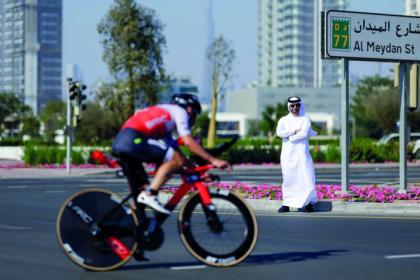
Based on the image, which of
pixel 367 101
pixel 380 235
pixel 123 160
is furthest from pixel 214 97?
pixel 123 160

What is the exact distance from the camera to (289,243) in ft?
37.1

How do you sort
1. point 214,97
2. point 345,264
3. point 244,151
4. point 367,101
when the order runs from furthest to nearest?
point 367,101 < point 214,97 < point 244,151 < point 345,264

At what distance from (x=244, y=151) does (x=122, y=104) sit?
33.7 ft

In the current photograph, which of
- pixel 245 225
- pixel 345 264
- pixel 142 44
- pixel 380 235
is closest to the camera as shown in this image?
pixel 245 225

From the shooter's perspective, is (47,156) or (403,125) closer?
(403,125)

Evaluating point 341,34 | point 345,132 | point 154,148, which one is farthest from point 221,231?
point 341,34

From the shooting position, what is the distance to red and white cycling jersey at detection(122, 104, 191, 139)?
28.2 ft

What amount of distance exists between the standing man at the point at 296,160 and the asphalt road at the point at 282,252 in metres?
0.33

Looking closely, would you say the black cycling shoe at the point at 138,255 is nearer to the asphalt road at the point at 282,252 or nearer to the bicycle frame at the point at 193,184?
the asphalt road at the point at 282,252

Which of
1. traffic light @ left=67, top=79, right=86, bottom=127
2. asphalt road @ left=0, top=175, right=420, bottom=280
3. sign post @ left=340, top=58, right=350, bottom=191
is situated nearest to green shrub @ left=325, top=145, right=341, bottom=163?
traffic light @ left=67, top=79, right=86, bottom=127

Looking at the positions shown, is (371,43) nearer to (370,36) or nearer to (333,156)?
(370,36)

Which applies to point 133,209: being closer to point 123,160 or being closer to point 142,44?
point 123,160

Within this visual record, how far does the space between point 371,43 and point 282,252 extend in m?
9.46

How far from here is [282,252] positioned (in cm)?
1032
